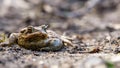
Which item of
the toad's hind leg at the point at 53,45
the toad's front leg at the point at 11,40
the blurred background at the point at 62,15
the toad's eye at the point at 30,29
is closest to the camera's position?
the toad's eye at the point at 30,29

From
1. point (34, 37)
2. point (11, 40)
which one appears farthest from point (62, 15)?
point (34, 37)

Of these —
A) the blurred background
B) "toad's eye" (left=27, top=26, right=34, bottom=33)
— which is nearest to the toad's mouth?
"toad's eye" (left=27, top=26, right=34, bottom=33)

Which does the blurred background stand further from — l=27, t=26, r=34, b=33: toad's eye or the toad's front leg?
l=27, t=26, r=34, b=33: toad's eye

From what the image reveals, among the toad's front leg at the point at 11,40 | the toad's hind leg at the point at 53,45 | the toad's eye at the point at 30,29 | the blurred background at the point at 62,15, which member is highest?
the blurred background at the point at 62,15

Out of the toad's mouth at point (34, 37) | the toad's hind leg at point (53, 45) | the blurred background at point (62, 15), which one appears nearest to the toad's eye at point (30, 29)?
the toad's mouth at point (34, 37)

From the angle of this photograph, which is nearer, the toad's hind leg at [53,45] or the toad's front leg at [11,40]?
the toad's hind leg at [53,45]

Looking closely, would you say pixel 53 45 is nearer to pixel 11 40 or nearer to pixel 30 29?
pixel 30 29

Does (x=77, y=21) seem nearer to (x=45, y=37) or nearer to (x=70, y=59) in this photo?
(x=45, y=37)

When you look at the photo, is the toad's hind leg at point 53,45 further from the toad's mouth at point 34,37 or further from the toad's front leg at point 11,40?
the toad's front leg at point 11,40

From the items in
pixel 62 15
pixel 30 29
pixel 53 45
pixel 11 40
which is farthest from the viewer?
pixel 62 15
